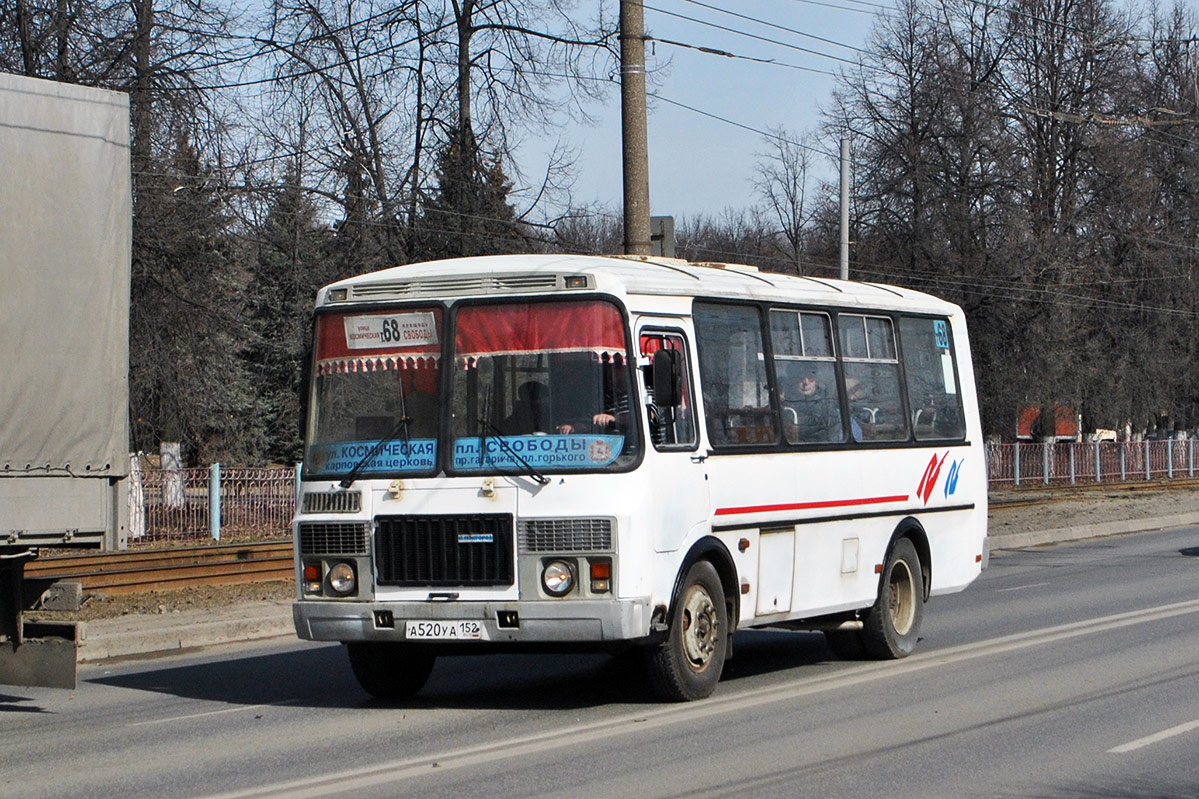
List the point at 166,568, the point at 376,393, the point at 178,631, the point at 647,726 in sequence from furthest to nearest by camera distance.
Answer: the point at 166,568, the point at 178,631, the point at 376,393, the point at 647,726

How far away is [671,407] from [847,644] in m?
3.71

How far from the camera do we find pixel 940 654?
12359 millimetres

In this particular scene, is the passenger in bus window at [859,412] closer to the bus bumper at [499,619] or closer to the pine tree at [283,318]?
the bus bumper at [499,619]

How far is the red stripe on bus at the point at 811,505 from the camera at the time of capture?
1030cm

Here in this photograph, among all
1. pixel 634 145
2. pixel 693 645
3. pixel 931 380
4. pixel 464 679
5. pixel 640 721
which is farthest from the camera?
pixel 634 145

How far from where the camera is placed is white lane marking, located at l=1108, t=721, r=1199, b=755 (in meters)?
8.14

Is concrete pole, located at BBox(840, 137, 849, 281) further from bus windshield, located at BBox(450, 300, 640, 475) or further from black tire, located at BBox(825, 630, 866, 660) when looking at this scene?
bus windshield, located at BBox(450, 300, 640, 475)

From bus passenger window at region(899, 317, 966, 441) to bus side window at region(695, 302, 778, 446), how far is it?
2310 millimetres

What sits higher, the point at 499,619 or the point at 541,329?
the point at 541,329

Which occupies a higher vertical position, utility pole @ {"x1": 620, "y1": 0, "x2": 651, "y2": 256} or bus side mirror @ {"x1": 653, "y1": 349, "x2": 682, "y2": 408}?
utility pole @ {"x1": 620, "y1": 0, "x2": 651, "y2": 256}

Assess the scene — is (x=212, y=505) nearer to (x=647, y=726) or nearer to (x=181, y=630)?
(x=181, y=630)

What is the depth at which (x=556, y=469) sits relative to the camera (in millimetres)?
9383

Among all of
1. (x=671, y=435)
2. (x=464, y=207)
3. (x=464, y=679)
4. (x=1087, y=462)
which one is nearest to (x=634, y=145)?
(x=464, y=679)

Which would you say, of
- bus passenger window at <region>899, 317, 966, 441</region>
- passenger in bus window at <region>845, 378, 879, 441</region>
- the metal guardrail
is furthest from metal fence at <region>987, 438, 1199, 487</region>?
passenger in bus window at <region>845, 378, 879, 441</region>
